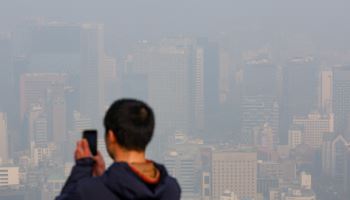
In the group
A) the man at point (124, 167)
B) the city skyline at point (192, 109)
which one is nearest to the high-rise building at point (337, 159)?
the city skyline at point (192, 109)

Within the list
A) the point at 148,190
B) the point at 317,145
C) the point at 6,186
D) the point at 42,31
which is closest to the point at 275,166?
the point at 317,145

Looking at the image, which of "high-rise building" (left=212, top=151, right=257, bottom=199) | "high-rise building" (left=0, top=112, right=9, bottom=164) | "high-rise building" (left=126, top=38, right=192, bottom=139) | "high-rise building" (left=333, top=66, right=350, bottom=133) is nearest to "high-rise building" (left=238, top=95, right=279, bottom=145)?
"high-rise building" (left=333, top=66, right=350, bottom=133)

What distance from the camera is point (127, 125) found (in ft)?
2.84

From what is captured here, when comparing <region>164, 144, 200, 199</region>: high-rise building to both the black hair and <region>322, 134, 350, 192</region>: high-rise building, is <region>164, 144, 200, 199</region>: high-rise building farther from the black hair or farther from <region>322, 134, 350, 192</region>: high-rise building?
the black hair

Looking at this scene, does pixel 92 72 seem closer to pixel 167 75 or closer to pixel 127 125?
pixel 167 75

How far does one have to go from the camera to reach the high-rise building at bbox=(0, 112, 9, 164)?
3403 cm

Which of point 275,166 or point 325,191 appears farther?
point 275,166

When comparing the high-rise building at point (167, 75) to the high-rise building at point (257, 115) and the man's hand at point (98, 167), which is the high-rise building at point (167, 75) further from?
the man's hand at point (98, 167)

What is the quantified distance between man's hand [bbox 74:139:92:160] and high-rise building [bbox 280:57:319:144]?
38255 millimetres

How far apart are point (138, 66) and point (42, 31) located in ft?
24.3

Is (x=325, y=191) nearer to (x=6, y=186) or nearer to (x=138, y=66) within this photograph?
(x=6, y=186)

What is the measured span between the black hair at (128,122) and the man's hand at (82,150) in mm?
31

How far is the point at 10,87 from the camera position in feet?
138

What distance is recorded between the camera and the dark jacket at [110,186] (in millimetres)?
829
